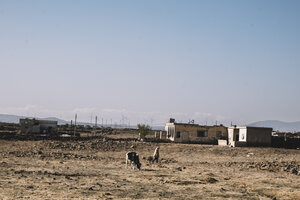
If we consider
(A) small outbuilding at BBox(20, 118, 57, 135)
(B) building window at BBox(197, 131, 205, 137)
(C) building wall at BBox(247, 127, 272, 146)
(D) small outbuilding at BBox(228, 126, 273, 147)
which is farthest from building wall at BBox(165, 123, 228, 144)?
(A) small outbuilding at BBox(20, 118, 57, 135)

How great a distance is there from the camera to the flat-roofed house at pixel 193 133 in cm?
5422

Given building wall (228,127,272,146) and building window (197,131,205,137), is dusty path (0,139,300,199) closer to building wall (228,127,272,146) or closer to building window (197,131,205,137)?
building wall (228,127,272,146)

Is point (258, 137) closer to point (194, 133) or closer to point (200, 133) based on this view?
point (200, 133)

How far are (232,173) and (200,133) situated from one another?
35.6m

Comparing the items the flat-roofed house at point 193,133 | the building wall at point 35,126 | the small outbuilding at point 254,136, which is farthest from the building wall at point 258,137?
the building wall at point 35,126

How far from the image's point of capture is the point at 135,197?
1308 cm

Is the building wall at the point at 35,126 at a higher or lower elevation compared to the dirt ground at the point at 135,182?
higher

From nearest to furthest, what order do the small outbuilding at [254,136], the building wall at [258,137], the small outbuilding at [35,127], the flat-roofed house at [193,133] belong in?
the small outbuilding at [254,136]
the building wall at [258,137]
the flat-roofed house at [193,133]
the small outbuilding at [35,127]

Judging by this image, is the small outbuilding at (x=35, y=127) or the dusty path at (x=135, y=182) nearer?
the dusty path at (x=135, y=182)

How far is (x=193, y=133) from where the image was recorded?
2179 inches

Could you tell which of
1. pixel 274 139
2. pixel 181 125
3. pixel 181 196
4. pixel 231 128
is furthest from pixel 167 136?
pixel 181 196

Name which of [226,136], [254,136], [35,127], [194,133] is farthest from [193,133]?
[35,127]

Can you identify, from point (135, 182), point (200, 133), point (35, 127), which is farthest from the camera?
point (35, 127)

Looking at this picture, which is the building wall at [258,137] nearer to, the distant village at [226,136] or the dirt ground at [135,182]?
the distant village at [226,136]
